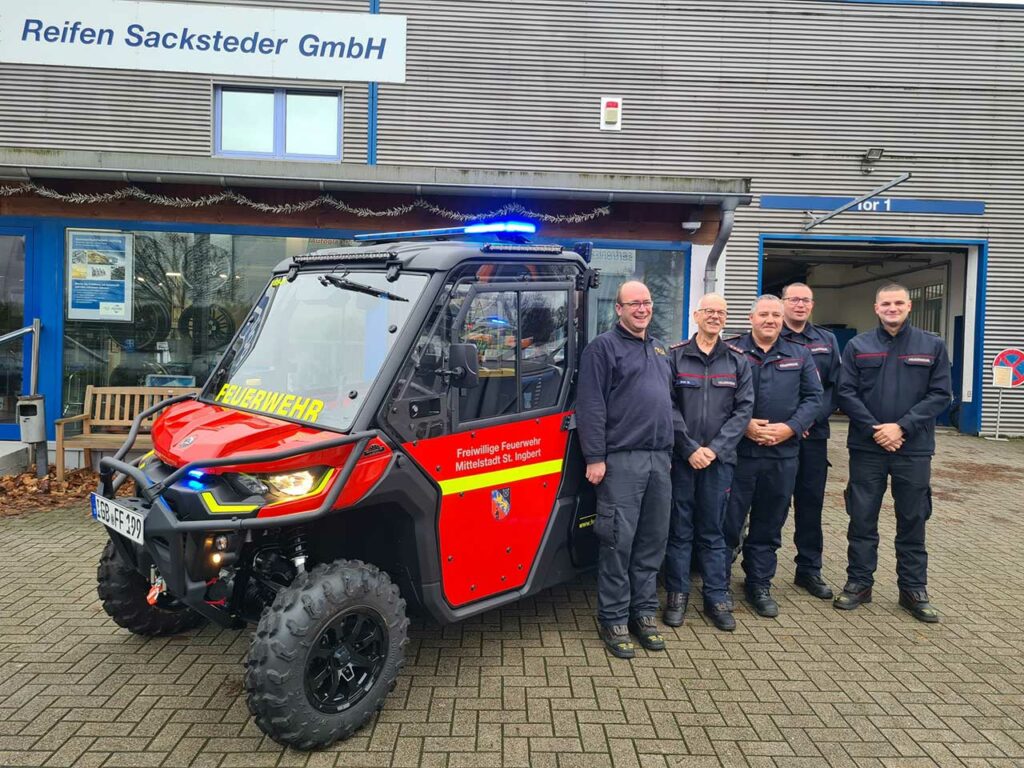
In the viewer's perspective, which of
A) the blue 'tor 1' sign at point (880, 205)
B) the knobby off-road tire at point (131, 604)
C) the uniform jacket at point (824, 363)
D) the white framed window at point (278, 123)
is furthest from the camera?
the blue 'tor 1' sign at point (880, 205)

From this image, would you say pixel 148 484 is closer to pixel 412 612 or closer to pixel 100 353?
pixel 412 612

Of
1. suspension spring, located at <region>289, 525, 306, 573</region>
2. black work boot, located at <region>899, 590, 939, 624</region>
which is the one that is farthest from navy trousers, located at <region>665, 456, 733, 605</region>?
suspension spring, located at <region>289, 525, 306, 573</region>

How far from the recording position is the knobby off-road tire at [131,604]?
3.57 m

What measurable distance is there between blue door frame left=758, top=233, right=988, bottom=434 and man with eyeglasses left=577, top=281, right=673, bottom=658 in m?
8.57

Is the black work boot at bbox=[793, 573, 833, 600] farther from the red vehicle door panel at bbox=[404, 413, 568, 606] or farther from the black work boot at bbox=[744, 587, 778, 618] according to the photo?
the red vehicle door panel at bbox=[404, 413, 568, 606]

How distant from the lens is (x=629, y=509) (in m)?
3.80

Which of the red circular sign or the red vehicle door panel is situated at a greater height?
the red circular sign

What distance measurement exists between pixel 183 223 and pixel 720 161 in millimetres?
8236

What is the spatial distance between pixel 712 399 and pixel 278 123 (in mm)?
9487

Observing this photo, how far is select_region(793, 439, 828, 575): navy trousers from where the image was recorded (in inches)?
185

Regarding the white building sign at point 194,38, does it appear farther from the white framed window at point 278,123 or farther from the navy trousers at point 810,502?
the navy trousers at point 810,502

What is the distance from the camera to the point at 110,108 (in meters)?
10.7

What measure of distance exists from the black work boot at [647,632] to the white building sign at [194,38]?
9807 mm

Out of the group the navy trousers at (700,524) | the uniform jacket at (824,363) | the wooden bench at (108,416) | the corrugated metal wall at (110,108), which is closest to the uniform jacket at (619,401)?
the navy trousers at (700,524)
